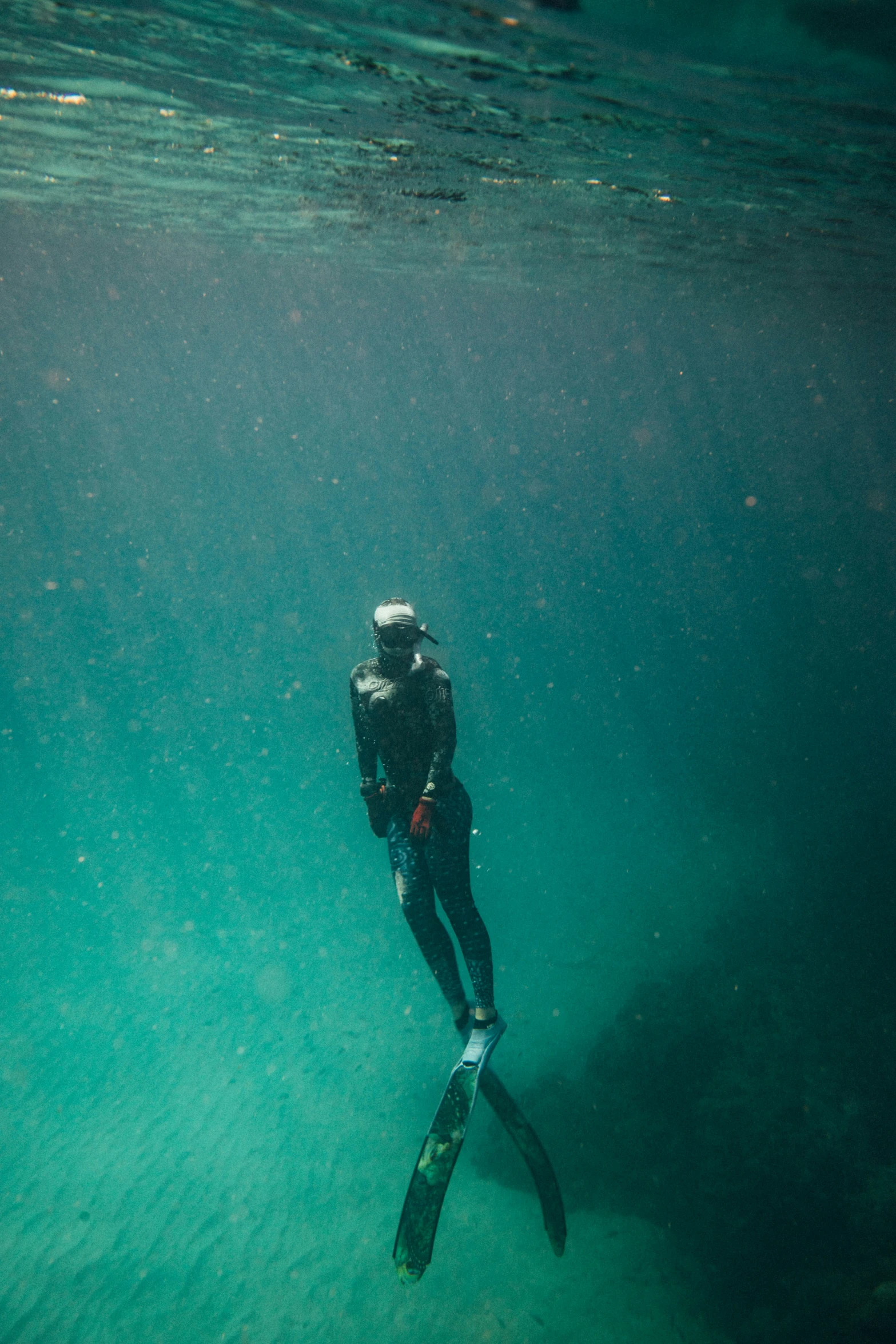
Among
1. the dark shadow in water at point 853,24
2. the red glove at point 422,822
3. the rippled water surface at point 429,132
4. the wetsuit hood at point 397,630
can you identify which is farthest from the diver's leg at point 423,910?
the dark shadow in water at point 853,24

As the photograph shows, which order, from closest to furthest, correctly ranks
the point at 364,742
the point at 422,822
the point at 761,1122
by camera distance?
the point at 422,822 < the point at 364,742 < the point at 761,1122

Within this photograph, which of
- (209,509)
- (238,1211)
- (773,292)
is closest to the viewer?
(238,1211)

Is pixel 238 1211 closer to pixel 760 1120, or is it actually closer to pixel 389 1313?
pixel 389 1313

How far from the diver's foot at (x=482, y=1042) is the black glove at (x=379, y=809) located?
58.0 inches

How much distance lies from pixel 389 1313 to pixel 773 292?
2140cm

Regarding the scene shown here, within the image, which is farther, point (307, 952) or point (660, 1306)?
point (307, 952)

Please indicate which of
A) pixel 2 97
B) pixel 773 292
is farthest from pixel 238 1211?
pixel 773 292

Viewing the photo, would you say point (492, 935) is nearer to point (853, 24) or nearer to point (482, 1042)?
point (482, 1042)

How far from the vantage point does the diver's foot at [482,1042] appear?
396 cm

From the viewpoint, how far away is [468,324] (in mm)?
29156

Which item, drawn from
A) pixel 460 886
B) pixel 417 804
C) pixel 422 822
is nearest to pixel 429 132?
pixel 417 804

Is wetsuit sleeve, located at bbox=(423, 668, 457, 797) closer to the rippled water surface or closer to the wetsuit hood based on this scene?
the wetsuit hood

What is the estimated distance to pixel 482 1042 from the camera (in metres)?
4.09

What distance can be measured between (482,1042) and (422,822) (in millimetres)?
1642
